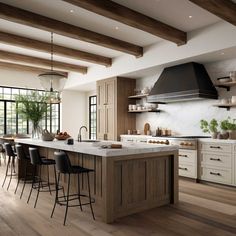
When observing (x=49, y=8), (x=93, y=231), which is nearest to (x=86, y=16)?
(x=49, y=8)

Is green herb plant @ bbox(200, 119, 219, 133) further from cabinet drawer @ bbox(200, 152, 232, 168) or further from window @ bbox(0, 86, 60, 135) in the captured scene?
window @ bbox(0, 86, 60, 135)

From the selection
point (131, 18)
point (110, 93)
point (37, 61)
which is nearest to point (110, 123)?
point (110, 93)

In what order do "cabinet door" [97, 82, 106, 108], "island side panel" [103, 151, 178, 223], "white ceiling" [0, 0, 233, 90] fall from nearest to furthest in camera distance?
"island side panel" [103, 151, 178, 223] < "white ceiling" [0, 0, 233, 90] < "cabinet door" [97, 82, 106, 108]

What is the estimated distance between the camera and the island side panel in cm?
321

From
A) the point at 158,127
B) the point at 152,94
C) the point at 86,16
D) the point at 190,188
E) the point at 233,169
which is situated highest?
the point at 86,16

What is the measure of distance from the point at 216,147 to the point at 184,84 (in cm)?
152

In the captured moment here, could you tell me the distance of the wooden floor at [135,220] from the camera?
2.91 m

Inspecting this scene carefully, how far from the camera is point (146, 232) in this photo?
2902 mm

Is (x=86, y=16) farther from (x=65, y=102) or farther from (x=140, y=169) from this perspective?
(x=65, y=102)

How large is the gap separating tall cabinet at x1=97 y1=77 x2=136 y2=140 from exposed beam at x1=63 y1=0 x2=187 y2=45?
8.16 ft

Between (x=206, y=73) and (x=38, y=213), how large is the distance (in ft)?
14.8

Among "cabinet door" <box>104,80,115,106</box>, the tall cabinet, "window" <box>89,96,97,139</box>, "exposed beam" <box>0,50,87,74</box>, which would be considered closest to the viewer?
"exposed beam" <box>0,50,87,74</box>

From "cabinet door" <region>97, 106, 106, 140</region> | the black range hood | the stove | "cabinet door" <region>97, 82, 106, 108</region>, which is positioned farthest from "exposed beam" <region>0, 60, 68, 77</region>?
the stove

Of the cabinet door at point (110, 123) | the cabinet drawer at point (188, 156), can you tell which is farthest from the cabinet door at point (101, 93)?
the cabinet drawer at point (188, 156)
